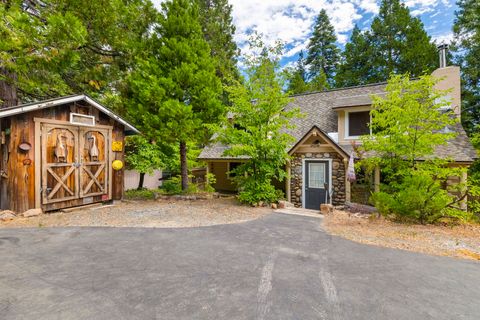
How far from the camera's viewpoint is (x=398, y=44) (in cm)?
2261

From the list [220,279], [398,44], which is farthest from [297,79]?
[220,279]

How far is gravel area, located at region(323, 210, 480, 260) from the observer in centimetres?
469

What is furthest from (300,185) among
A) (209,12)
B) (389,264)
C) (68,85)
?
(209,12)

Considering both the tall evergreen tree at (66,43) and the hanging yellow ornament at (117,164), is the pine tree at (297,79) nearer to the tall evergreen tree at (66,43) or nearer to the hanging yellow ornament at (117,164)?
the tall evergreen tree at (66,43)

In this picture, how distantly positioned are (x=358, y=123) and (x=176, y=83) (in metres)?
8.65

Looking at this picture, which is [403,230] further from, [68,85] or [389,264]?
[68,85]

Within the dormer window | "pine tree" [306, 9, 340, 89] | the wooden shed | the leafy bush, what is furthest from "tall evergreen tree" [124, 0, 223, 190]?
"pine tree" [306, 9, 340, 89]

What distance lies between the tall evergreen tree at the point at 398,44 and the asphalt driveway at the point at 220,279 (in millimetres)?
23488

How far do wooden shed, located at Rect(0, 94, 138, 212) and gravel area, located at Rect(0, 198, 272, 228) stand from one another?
2.14ft

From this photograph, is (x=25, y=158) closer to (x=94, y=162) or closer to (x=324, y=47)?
(x=94, y=162)

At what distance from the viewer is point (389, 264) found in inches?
154

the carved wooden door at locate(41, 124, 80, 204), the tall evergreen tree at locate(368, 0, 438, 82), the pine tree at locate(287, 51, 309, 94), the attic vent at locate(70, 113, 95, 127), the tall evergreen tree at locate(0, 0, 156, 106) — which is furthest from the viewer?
the tall evergreen tree at locate(368, 0, 438, 82)

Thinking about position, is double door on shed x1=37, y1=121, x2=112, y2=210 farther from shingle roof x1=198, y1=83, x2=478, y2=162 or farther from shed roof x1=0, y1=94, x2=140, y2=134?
shingle roof x1=198, y1=83, x2=478, y2=162

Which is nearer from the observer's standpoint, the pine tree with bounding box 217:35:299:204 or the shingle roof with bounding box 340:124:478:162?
the shingle roof with bounding box 340:124:478:162
